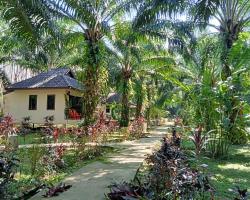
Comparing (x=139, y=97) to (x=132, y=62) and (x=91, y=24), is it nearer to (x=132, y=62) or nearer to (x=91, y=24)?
(x=132, y=62)

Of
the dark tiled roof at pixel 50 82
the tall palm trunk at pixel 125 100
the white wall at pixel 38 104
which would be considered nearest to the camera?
the tall palm trunk at pixel 125 100

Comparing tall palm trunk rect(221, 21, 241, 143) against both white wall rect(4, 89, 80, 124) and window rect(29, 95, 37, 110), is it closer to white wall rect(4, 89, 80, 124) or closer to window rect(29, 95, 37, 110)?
white wall rect(4, 89, 80, 124)

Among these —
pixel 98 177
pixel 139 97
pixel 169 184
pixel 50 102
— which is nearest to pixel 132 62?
pixel 139 97

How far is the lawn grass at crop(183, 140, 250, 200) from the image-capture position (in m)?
8.07

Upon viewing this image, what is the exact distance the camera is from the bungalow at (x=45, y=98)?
85.8 feet

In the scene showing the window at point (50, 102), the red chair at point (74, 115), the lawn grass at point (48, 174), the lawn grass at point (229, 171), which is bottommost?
the lawn grass at point (229, 171)

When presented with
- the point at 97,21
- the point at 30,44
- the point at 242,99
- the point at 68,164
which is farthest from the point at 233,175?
the point at 97,21

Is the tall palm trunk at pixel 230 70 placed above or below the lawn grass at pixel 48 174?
above

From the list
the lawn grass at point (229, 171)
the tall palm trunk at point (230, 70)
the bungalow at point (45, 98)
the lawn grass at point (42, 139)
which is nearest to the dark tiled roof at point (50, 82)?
the bungalow at point (45, 98)

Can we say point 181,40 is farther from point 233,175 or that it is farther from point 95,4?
point 233,175

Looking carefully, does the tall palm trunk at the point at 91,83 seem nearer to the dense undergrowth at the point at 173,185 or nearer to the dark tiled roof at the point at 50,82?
the dense undergrowth at the point at 173,185

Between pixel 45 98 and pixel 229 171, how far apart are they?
1880 centimetres

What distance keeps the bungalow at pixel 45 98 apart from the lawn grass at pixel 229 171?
14106mm

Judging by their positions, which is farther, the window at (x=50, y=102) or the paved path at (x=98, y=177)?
the window at (x=50, y=102)
